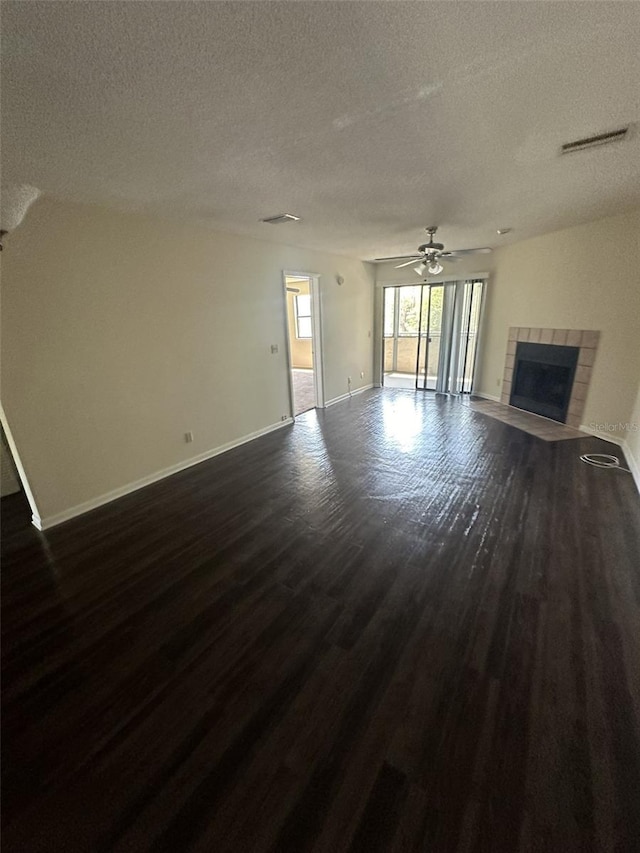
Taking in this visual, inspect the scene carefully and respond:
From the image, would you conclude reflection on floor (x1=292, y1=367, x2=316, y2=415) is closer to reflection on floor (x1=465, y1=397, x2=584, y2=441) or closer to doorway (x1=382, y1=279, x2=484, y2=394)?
doorway (x1=382, y1=279, x2=484, y2=394)

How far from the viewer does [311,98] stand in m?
1.53

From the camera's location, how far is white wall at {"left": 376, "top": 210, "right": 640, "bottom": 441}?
3738mm

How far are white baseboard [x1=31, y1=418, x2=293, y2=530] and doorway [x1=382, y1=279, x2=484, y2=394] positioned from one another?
380cm

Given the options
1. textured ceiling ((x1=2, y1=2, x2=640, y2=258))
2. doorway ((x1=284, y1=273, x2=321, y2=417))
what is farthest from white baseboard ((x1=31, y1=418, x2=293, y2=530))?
doorway ((x1=284, y1=273, x2=321, y2=417))

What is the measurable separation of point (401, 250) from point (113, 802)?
6120mm

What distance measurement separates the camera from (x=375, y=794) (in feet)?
3.72

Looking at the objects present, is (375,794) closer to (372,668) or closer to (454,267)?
(372,668)

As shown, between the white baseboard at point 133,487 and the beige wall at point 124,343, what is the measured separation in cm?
4

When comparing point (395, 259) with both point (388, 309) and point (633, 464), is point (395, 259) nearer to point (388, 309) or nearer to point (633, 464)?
point (388, 309)

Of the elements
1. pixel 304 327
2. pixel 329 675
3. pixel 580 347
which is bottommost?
A: pixel 329 675

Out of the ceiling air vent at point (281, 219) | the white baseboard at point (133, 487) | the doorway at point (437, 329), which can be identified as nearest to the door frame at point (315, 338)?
the white baseboard at point (133, 487)

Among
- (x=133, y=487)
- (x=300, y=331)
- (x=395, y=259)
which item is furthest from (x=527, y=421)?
(x=300, y=331)

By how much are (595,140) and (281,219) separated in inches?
95.5

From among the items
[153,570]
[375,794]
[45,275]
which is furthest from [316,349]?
[375,794]
